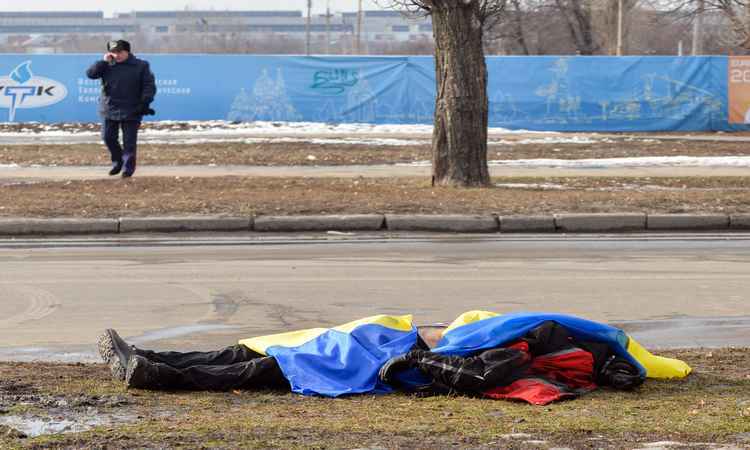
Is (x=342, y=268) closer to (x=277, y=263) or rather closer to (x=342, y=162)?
(x=277, y=263)

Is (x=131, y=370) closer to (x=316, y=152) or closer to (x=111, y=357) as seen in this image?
(x=111, y=357)

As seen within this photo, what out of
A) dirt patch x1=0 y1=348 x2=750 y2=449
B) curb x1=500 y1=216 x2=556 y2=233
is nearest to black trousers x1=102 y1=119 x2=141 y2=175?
curb x1=500 y1=216 x2=556 y2=233

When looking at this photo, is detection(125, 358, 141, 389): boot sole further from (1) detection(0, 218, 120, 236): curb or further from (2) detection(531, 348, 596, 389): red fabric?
(1) detection(0, 218, 120, 236): curb

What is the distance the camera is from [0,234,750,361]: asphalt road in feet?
24.6

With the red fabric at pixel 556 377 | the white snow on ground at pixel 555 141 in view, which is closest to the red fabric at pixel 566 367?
the red fabric at pixel 556 377

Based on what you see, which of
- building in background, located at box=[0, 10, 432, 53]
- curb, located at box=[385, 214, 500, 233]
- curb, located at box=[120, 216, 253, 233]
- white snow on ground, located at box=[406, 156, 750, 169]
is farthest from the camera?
building in background, located at box=[0, 10, 432, 53]

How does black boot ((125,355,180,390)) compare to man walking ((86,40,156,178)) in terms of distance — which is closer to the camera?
black boot ((125,355,180,390))

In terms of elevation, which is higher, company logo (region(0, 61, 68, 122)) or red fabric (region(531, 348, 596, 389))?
company logo (region(0, 61, 68, 122))

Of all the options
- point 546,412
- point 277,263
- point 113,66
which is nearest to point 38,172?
point 113,66

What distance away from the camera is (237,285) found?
29.9ft

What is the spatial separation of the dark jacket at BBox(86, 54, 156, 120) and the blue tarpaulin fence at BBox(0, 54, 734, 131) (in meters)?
14.3

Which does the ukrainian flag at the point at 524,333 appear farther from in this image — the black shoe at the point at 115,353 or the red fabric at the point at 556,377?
the black shoe at the point at 115,353

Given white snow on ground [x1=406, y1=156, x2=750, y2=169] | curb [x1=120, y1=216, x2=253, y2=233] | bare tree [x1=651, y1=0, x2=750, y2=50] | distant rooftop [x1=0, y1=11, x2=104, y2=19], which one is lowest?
curb [x1=120, y1=216, x2=253, y2=233]

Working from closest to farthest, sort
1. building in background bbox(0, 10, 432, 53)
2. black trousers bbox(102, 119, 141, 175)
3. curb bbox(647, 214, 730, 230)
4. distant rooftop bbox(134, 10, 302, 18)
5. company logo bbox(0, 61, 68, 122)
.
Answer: curb bbox(647, 214, 730, 230) → black trousers bbox(102, 119, 141, 175) → company logo bbox(0, 61, 68, 122) → building in background bbox(0, 10, 432, 53) → distant rooftop bbox(134, 10, 302, 18)
